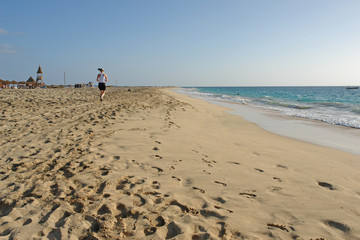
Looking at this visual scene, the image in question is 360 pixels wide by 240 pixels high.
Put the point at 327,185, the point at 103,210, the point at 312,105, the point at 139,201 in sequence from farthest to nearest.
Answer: the point at 312,105 → the point at 327,185 → the point at 139,201 → the point at 103,210

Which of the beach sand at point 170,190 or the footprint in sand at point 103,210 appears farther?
the footprint in sand at point 103,210

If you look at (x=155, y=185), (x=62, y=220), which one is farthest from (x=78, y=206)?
→ (x=155, y=185)

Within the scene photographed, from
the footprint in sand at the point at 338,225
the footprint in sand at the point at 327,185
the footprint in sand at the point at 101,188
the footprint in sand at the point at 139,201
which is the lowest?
the footprint in sand at the point at 338,225

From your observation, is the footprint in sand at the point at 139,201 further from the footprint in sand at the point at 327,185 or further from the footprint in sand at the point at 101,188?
the footprint in sand at the point at 327,185

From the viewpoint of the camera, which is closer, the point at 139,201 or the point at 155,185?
the point at 139,201

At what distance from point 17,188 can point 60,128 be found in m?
3.36

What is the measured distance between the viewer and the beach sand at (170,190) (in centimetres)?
205

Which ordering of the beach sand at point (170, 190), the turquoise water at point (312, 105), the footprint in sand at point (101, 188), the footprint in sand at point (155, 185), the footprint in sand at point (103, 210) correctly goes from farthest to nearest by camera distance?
1. the turquoise water at point (312, 105)
2. the footprint in sand at point (155, 185)
3. the footprint in sand at point (101, 188)
4. the footprint in sand at point (103, 210)
5. the beach sand at point (170, 190)

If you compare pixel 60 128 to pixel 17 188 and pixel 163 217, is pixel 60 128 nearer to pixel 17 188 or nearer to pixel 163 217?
pixel 17 188

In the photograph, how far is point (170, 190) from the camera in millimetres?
2725

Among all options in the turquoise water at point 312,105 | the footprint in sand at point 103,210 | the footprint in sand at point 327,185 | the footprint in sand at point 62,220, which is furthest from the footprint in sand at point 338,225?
the turquoise water at point 312,105

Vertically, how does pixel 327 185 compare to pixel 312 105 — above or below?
below

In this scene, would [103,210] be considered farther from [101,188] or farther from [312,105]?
[312,105]

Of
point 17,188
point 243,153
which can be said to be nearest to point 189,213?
→ point 17,188
